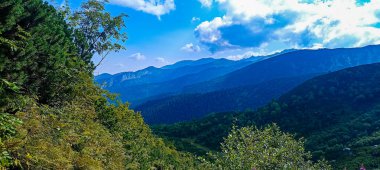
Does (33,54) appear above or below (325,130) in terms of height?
above

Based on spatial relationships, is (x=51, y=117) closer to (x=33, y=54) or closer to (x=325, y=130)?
(x=33, y=54)

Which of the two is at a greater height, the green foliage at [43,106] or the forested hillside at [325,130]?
the green foliage at [43,106]

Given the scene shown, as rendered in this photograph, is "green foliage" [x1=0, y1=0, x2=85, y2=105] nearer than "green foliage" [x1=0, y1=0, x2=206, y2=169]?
No

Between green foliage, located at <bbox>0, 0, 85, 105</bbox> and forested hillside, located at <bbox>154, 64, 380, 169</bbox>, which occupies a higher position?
green foliage, located at <bbox>0, 0, 85, 105</bbox>

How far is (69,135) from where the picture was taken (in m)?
16.6

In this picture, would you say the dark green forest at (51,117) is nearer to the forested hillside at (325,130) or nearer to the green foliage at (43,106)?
the green foliage at (43,106)

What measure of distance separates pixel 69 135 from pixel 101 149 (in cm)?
338

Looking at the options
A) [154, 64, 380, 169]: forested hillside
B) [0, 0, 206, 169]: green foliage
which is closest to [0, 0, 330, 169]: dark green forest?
[0, 0, 206, 169]: green foliage

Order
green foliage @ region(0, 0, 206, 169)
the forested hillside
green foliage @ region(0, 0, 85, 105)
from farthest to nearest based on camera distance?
the forested hillside < green foliage @ region(0, 0, 85, 105) < green foliage @ region(0, 0, 206, 169)

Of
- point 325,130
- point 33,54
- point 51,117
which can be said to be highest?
point 33,54

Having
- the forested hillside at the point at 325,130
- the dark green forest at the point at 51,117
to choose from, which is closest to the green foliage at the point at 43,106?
the dark green forest at the point at 51,117

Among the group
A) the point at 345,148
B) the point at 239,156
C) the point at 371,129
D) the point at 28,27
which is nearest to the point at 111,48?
the point at 28,27


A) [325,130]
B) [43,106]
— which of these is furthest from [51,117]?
[325,130]

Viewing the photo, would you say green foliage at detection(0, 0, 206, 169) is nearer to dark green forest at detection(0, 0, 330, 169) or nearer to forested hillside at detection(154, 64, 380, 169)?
dark green forest at detection(0, 0, 330, 169)
